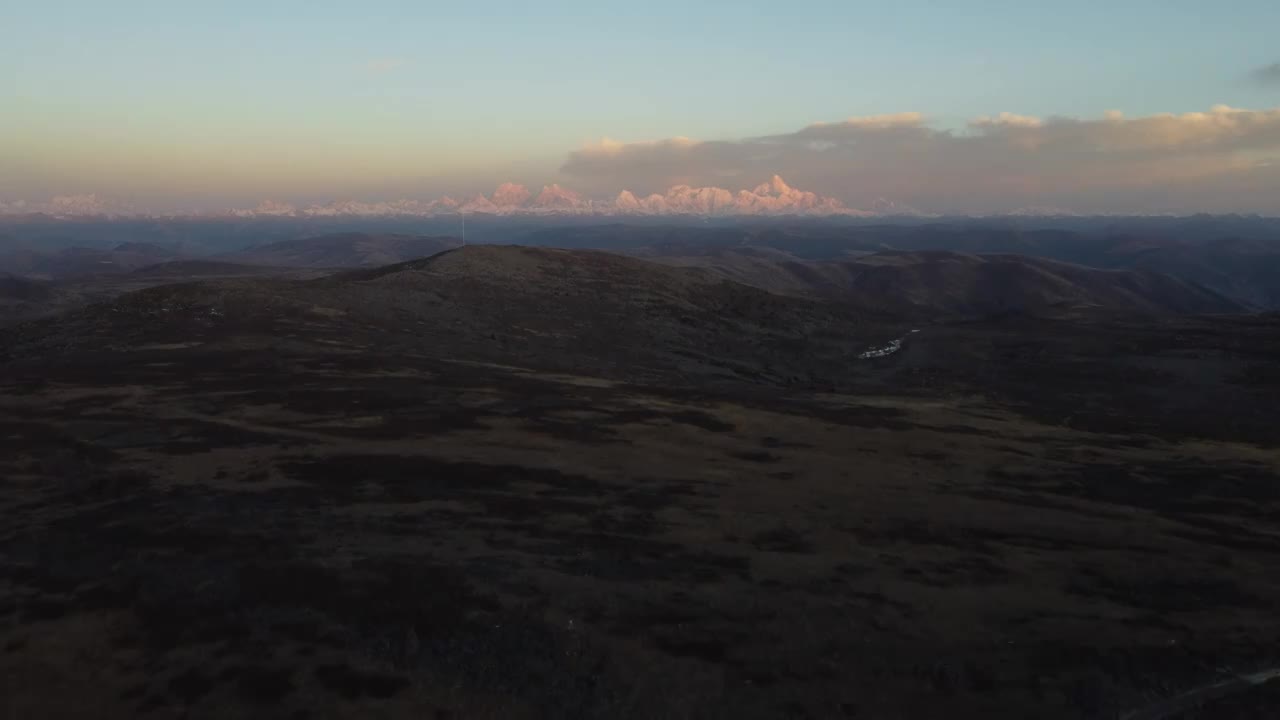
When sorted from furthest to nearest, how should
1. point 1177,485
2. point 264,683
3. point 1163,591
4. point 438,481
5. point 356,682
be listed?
1. point 1177,485
2. point 438,481
3. point 1163,591
4. point 356,682
5. point 264,683

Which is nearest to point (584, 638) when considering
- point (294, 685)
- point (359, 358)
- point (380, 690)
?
point (380, 690)

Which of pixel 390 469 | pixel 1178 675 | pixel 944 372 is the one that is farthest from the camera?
pixel 944 372

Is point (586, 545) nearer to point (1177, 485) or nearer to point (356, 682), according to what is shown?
point (356, 682)

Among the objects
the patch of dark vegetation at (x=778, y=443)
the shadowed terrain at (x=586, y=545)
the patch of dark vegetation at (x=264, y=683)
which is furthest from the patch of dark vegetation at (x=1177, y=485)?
the patch of dark vegetation at (x=264, y=683)

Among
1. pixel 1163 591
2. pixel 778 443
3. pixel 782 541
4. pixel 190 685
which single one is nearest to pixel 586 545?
pixel 782 541

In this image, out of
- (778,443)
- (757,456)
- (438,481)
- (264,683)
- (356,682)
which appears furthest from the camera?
(778,443)

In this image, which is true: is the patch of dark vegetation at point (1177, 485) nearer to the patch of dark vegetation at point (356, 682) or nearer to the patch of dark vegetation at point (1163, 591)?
the patch of dark vegetation at point (1163, 591)

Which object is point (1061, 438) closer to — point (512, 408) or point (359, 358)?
point (512, 408)
